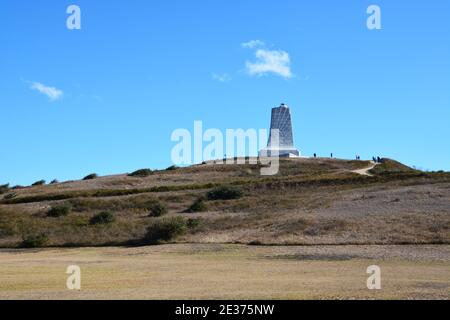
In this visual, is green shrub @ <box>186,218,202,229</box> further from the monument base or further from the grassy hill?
the monument base

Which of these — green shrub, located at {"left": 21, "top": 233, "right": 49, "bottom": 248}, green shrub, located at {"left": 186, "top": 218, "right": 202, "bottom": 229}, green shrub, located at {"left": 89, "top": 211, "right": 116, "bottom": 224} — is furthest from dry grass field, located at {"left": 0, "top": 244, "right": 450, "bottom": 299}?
green shrub, located at {"left": 89, "top": 211, "right": 116, "bottom": 224}

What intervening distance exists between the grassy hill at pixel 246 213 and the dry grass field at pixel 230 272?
348 centimetres

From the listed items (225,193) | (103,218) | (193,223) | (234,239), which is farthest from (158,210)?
(234,239)

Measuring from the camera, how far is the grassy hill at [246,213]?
148 ft

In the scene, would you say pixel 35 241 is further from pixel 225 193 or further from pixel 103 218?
pixel 225 193

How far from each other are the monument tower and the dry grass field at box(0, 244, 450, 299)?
6404cm

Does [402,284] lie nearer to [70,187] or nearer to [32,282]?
[32,282]

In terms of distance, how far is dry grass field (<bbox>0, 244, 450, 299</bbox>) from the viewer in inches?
784

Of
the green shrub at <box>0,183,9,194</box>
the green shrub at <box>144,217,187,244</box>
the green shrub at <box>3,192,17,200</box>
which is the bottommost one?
the green shrub at <box>144,217,187,244</box>

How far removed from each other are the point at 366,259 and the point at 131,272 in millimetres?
13935

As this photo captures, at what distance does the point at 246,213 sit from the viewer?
56812 millimetres

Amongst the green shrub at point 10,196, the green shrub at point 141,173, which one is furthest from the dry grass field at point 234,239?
the green shrub at point 141,173

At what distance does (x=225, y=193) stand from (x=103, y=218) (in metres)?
15.9

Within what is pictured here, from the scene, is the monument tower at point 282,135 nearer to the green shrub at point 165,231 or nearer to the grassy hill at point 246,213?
the grassy hill at point 246,213
